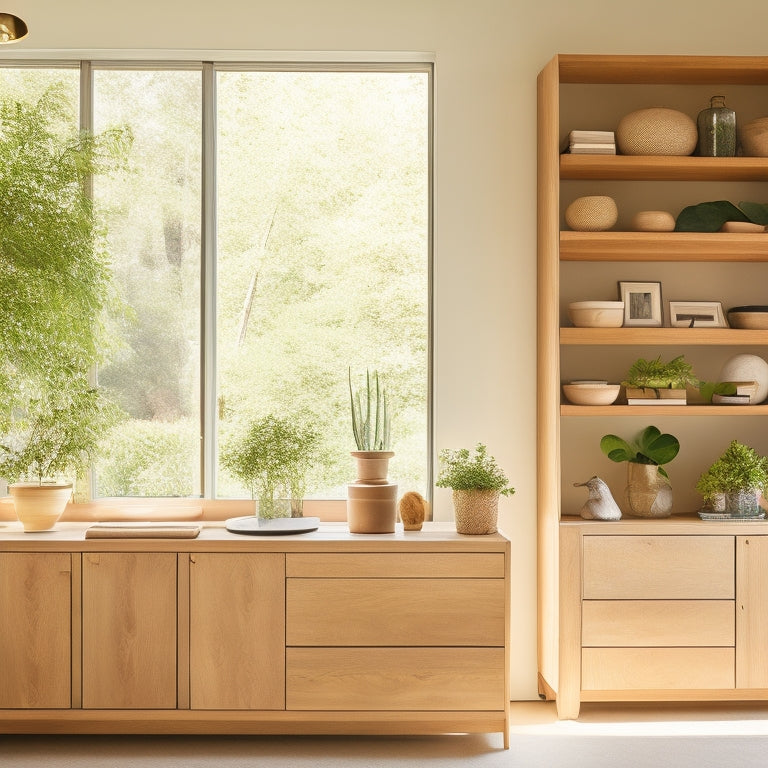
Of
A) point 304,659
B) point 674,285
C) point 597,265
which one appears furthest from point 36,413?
point 674,285

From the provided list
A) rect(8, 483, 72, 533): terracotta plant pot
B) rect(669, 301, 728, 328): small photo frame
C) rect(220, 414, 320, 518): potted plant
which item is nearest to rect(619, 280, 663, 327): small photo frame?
rect(669, 301, 728, 328): small photo frame

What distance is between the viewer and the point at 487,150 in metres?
3.62

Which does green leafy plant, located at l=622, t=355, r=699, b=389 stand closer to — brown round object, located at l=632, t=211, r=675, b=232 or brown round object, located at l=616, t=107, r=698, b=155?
brown round object, located at l=632, t=211, r=675, b=232

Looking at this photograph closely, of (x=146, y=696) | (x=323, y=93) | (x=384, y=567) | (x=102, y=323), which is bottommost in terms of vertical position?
(x=146, y=696)

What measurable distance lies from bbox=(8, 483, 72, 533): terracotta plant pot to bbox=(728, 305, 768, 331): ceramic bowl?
2957 millimetres

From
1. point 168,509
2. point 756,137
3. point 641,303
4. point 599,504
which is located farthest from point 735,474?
point 168,509

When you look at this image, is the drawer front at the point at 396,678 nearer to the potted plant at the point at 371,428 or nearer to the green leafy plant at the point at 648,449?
the potted plant at the point at 371,428

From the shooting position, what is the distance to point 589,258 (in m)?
3.62

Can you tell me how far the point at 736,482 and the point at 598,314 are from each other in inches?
35.6

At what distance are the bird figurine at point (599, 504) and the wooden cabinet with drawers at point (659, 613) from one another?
64 mm

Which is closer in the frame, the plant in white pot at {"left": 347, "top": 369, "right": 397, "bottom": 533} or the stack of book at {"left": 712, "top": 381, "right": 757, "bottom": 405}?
the plant in white pot at {"left": 347, "top": 369, "right": 397, "bottom": 533}

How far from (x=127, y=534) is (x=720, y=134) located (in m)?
2.95

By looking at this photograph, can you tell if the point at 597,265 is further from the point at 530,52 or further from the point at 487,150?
the point at 530,52

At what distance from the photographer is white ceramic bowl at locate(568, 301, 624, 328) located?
11.2ft
